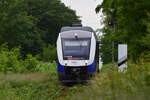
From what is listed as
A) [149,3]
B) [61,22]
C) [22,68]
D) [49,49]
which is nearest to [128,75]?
[149,3]

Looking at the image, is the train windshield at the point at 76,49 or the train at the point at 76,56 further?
the train windshield at the point at 76,49

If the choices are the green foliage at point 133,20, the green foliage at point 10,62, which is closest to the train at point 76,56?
the green foliage at point 133,20

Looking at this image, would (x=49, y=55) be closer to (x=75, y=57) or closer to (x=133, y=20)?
(x=75, y=57)

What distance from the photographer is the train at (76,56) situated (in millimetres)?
27188

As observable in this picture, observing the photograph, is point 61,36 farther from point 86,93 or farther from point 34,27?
point 34,27

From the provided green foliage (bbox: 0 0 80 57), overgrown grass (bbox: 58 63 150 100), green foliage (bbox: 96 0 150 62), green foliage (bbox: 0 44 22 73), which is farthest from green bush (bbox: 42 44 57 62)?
overgrown grass (bbox: 58 63 150 100)

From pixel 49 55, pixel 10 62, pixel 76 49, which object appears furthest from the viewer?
pixel 49 55

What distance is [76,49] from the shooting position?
2769 cm

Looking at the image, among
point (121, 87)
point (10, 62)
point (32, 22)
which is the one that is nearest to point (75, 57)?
point (10, 62)

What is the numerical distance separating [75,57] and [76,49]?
49 cm

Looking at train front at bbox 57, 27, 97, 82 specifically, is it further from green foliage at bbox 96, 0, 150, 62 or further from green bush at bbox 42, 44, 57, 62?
green bush at bbox 42, 44, 57, 62

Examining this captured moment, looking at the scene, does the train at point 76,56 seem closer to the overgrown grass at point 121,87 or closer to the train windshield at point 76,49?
the train windshield at point 76,49

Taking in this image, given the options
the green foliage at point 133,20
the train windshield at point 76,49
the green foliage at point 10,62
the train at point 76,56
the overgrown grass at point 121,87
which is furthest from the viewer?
the green foliage at point 10,62

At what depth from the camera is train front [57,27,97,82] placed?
2719 cm
